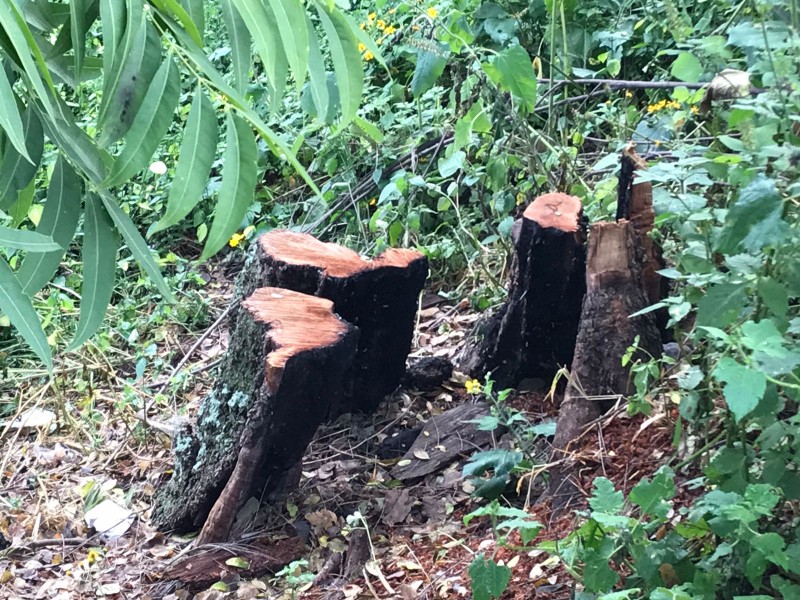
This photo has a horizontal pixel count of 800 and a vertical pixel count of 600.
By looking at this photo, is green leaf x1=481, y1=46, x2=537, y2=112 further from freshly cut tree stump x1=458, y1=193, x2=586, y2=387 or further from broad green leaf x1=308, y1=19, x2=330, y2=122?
broad green leaf x1=308, y1=19, x2=330, y2=122

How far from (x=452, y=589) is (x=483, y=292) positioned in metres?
1.49

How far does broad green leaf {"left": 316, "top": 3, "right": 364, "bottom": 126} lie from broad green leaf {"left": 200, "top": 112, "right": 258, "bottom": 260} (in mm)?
288

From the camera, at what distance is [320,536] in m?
2.52

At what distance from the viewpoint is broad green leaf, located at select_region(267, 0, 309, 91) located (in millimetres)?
1503

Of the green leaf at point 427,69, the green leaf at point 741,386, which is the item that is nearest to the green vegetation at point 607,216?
the green leaf at point 741,386

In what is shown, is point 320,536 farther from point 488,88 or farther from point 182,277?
point 182,277

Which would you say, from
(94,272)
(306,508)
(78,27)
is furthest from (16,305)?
(306,508)

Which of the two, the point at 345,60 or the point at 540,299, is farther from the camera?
the point at 540,299

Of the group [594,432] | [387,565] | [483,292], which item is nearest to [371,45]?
[594,432]

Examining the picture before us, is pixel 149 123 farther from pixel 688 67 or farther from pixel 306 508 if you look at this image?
pixel 306 508

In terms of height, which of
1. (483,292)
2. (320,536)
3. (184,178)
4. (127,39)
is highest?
(127,39)

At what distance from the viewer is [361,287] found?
2.83 m

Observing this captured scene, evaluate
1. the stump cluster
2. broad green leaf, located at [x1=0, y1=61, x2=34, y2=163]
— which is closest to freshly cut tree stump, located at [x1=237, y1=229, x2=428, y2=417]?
the stump cluster

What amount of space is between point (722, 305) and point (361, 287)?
1452 millimetres
